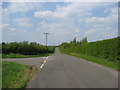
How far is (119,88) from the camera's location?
6379 mm

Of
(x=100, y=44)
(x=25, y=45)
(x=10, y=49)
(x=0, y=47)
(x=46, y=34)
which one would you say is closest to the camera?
(x=100, y=44)

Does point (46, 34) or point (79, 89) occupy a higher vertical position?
point (46, 34)

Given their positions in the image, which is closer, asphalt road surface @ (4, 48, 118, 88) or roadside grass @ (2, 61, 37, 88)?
asphalt road surface @ (4, 48, 118, 88)

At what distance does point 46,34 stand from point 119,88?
257 ft

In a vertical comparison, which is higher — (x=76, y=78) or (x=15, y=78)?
(x=76, y=78)

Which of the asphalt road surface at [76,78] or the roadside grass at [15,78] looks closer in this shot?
the asphalt road surface at [76,78]

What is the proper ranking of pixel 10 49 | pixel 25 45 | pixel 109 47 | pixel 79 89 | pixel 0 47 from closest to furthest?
pixel 79 89 → pixel 109 47 → pixel 0 47 → pixel 10 49 → pixel 25 45

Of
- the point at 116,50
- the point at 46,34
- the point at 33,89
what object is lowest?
the point at 33,89

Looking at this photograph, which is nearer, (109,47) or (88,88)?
(88,88)

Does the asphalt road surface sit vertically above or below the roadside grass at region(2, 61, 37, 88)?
→ above

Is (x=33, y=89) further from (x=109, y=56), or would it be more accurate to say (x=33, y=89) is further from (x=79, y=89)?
(x=109, y=56)

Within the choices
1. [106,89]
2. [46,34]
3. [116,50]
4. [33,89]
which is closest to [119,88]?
[106,89]

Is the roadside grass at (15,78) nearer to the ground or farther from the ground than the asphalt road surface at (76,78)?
nearer to the ground

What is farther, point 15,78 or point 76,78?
point 15,78
